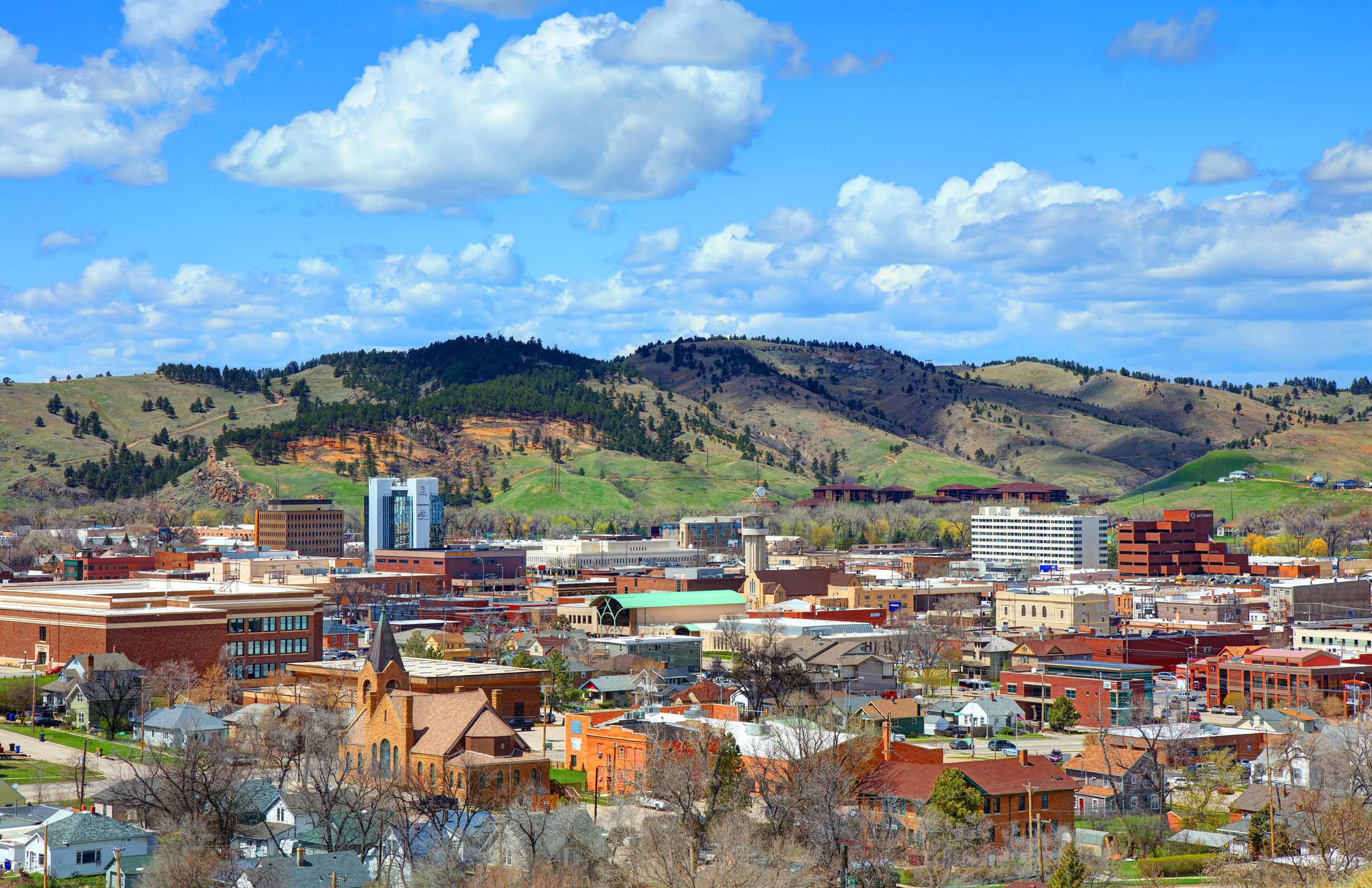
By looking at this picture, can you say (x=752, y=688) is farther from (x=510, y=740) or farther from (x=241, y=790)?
(x=241, y=790)

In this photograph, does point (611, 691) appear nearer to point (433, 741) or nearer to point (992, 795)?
point (433, 741)

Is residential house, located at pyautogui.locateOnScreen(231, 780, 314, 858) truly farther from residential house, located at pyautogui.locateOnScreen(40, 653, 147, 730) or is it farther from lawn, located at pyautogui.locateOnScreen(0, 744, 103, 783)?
residential house, located at pyautogui.locateOnScreen(40, 653, 147, 730)

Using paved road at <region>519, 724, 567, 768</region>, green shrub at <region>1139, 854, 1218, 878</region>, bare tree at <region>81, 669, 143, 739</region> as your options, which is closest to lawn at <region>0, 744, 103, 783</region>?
bare tree at <region>81, 669, 143, 739</region>

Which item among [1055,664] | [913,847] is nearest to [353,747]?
[913,847]

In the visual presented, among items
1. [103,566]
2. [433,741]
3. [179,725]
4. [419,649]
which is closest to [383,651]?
[433,741]

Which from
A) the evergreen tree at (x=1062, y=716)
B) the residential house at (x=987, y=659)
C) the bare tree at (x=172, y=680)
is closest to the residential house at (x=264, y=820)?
the bare tree at (x=172, y=680)

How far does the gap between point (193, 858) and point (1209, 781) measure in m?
41.8

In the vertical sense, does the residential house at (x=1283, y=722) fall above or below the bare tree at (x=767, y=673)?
below

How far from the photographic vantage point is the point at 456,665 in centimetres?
9338

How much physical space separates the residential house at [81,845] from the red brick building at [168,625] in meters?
45.4

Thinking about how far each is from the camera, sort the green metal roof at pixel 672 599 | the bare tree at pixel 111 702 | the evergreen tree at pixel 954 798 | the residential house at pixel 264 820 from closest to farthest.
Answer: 1. the residential house at pixel 264 820
2. the evergreen tree at pixel 954 798
3. the bare tree at pixel 111 702
4. the green metal roof at pixel 672 599

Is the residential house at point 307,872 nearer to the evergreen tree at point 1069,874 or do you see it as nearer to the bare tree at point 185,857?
the bare tree at point 185,857

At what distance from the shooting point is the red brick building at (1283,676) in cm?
10244

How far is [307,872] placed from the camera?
5459 centimetres
